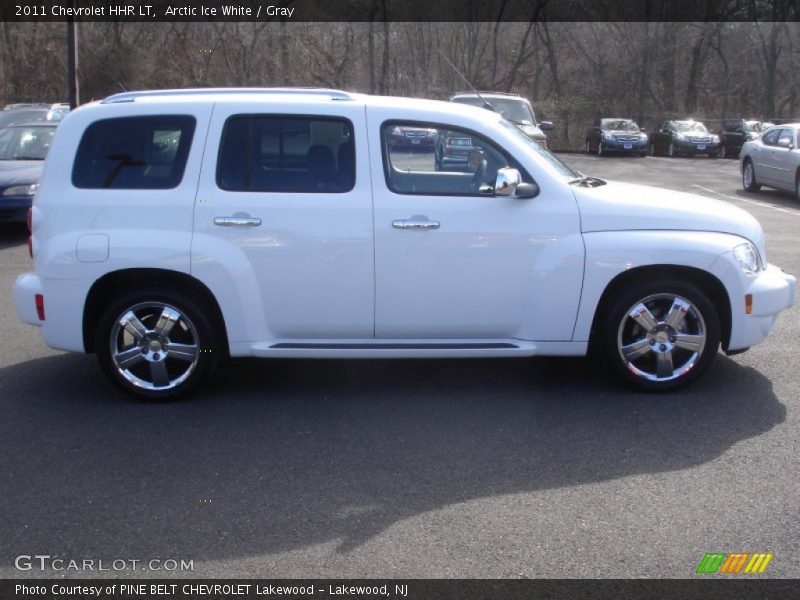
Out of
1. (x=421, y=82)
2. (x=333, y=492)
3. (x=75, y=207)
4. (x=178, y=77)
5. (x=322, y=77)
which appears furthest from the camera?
(x=421, y=82)

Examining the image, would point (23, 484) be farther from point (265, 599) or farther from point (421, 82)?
point (421, 82)

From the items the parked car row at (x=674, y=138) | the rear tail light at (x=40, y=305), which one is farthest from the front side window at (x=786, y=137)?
the parked car row at (x=674, y=138)

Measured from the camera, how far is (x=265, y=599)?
3.66m

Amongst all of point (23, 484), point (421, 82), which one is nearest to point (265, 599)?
point (23, 484)

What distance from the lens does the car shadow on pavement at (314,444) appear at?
4.27 metres

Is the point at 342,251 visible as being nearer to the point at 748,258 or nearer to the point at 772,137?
the point at 748,258

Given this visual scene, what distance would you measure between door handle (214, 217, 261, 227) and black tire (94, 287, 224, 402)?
56 centimetres

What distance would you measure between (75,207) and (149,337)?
958 millimetres

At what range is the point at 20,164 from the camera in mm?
13188

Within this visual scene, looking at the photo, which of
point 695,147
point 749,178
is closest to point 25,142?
point 749,178

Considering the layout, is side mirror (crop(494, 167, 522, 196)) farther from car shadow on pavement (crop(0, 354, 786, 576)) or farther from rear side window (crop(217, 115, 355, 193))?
car shadow on pavement (crop(0, 354, 786, 576))

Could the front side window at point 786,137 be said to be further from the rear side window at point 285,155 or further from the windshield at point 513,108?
the rear side window at point 285,155

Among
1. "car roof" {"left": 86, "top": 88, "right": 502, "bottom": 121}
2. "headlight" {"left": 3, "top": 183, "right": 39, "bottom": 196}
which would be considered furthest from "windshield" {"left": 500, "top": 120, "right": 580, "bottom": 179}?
"headlight" {"left": 3, "top": 183, "right": 39, "bottom": 196}

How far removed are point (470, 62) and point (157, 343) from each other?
155 ft
